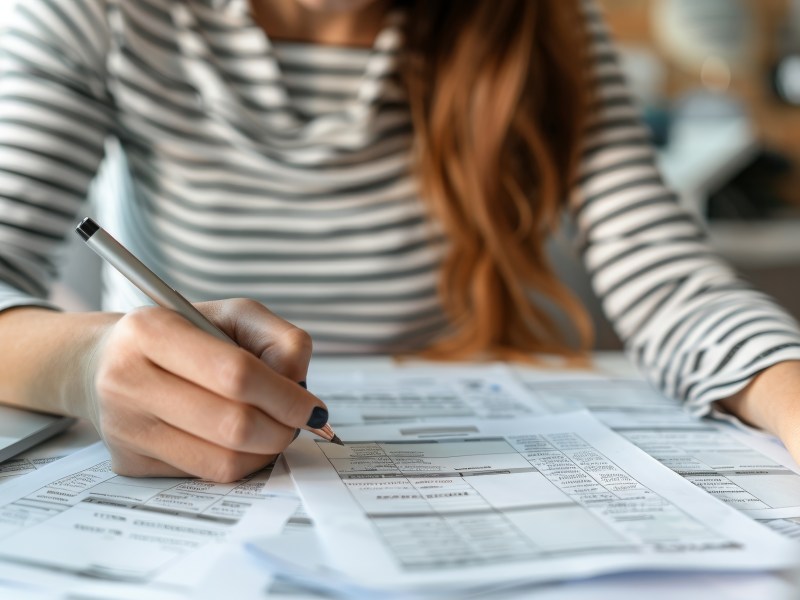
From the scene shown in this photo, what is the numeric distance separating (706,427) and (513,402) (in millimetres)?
123

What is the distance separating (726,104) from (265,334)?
160cm

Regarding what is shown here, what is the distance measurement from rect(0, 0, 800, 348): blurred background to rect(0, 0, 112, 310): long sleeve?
995 millimetres

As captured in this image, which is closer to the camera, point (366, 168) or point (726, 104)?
point (366, 168)

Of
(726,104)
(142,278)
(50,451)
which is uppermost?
(726,104)

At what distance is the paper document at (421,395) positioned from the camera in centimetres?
50

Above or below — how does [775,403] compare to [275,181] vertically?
below

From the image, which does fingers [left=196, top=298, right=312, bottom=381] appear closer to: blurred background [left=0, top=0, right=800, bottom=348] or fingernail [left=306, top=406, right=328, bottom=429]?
fingernail [left=306, top=406, right=328, bottom=429]

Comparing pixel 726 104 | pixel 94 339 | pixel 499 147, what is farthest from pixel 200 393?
pixel 726 104

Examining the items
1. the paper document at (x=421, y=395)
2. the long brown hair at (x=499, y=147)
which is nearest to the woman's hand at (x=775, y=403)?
the paper document at (x=421, y=395)

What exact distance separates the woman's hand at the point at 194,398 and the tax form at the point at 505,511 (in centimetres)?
3

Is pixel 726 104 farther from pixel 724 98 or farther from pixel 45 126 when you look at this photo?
pixel 45 126

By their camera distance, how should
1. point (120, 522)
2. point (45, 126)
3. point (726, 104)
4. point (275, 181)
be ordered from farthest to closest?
point (726, 104)
point (275, 181)
point (45, 126)
point (120, 522)

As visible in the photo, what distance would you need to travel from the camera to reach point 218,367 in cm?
35

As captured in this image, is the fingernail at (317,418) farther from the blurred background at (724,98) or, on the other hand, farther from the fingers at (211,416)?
the blurred background at (724,98)
